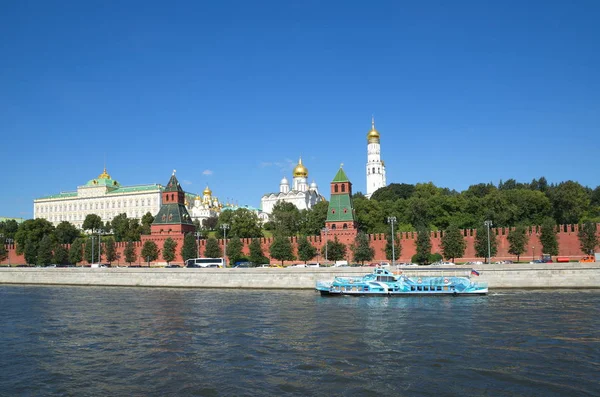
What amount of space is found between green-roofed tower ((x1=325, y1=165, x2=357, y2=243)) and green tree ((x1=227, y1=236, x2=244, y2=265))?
909 cm

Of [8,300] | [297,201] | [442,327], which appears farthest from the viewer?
[297,201]

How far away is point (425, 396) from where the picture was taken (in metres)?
14.3

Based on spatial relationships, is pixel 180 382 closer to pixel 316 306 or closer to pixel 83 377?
pixel 83 377

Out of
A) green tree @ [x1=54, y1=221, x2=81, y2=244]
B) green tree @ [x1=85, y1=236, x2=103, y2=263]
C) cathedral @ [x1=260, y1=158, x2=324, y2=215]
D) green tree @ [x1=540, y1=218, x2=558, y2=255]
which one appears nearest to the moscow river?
green tree @ [x1=540, y1=218, x2=558, y2=255]

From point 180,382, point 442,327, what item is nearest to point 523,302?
point 442,327

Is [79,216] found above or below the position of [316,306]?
above

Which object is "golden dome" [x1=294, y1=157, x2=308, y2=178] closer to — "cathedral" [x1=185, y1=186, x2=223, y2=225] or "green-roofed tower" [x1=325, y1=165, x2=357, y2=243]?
"cathedral" [x1=185, y1=186, x2=223, y2=225]

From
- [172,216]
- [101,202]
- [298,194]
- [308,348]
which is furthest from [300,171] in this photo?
[308,348]

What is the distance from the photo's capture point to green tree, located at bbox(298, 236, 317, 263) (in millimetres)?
54938

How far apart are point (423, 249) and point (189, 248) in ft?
78.8

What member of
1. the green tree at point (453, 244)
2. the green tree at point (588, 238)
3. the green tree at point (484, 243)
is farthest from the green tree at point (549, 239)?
the green tree at point (453, 244)

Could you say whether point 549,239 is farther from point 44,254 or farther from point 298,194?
point 298,194

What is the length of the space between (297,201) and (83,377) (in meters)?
103

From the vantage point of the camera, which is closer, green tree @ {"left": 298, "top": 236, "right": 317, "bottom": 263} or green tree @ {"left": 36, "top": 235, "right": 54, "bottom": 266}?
green tree @ {"left": 298, "top": 236, "right": 317, "bottom": 263}
